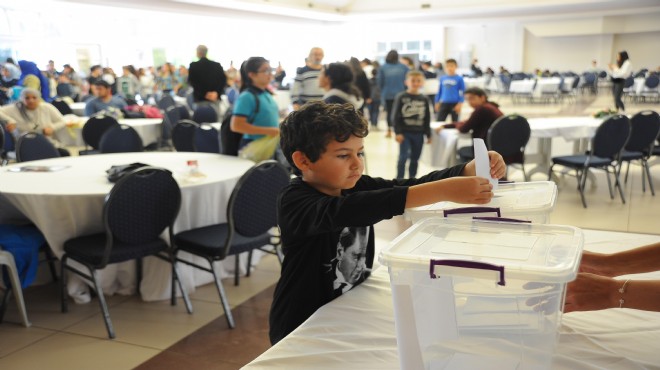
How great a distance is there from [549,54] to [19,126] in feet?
79.6

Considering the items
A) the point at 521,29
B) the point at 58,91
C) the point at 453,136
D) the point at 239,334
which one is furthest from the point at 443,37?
the point at 239,334

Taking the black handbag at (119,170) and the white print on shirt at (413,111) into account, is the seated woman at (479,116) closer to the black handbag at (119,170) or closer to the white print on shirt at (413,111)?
the white print on shirt at (413,111)

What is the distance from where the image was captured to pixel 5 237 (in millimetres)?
3246

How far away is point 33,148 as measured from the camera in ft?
15.8

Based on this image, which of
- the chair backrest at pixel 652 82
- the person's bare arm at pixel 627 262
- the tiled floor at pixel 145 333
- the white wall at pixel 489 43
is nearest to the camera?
the person's bare arm at pixel 627 262

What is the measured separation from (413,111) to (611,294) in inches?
194

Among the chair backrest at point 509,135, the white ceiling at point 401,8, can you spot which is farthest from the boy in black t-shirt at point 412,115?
the white ceiling at point 401,8

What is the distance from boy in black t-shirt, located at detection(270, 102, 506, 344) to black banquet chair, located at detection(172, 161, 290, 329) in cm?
169

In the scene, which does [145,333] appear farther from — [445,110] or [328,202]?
[445,110]

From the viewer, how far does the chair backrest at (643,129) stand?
571 centimetres

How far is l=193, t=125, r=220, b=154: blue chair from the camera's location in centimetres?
564

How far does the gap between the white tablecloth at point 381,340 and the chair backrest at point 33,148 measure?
4243 millimetres

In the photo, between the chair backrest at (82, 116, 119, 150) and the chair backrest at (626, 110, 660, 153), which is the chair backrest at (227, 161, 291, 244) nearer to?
the chair backrest at (82, 116, 119, 150)

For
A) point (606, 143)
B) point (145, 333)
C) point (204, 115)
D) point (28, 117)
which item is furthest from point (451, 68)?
point (145, 333)
